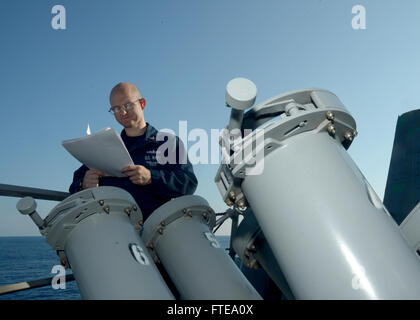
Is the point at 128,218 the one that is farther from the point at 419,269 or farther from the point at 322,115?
the point at 419,269

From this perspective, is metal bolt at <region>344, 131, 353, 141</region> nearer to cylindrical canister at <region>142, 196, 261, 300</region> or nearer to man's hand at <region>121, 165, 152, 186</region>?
cylindrical canister at <region>142, 196, 261, 300</region>

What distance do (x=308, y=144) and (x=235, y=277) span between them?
808mm

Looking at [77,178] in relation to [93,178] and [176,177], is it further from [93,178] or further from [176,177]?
[176,177]

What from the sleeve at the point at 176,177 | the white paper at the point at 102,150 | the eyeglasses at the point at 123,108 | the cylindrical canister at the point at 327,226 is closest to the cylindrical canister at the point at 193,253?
the sleeve at the point at 176,177

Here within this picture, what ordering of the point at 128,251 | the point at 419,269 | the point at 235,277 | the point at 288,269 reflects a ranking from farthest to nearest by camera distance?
the point at 235,277, the point at 128,251, the point at 288,269, the point at 419,269

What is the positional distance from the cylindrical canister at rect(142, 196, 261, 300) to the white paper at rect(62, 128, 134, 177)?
1.24 feet

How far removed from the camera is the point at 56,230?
1498 millimetres

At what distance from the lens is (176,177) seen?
2145 millimetres

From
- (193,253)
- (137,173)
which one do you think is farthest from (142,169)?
(193,253)

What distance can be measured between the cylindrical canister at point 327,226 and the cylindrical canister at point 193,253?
490 mm

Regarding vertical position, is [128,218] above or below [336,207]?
below

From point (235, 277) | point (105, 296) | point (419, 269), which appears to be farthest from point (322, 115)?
point (105, 296)

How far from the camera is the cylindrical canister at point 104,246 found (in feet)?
4.29

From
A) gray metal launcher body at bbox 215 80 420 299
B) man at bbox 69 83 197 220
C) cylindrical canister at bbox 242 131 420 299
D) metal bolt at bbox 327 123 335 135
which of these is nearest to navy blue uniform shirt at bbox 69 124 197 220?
man at bbox 69 83 197 220
